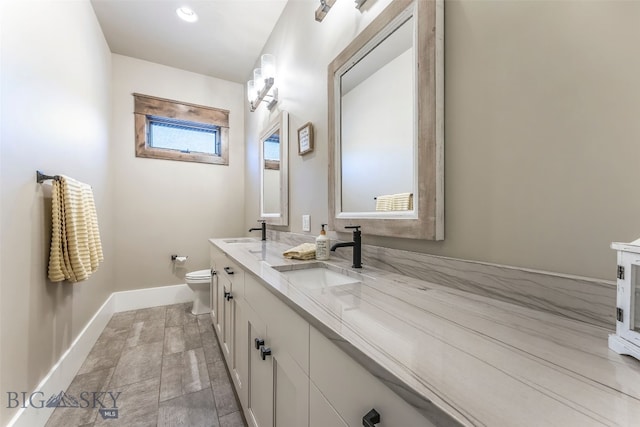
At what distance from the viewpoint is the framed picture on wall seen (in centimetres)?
168

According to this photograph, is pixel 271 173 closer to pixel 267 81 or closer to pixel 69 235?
pixel 267 81

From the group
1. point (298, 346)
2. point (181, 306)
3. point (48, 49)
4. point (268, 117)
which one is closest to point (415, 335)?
point (298, 346)

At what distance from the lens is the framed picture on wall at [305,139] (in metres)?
1.68

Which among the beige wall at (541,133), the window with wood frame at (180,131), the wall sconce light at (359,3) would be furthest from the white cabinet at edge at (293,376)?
the window with wood frame at (180,131)

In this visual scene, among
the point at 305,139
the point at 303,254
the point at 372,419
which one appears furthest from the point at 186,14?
the point at 372,419

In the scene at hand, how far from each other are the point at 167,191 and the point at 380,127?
9.10 feet

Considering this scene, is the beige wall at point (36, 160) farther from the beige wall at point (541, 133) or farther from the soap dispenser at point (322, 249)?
the beige wall at point (541, 133)

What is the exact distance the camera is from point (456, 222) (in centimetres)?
85

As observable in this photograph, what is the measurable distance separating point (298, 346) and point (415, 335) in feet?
1.04

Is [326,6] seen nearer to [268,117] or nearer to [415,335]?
[268,117]

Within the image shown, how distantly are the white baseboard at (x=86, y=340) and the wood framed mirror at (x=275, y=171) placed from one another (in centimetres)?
153

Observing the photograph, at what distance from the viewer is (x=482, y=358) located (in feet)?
1.41

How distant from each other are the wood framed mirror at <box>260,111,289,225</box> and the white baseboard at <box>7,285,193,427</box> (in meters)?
1.53

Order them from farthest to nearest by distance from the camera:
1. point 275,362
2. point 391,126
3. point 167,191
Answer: point 167,191 → point 391,126 → point 275,362
